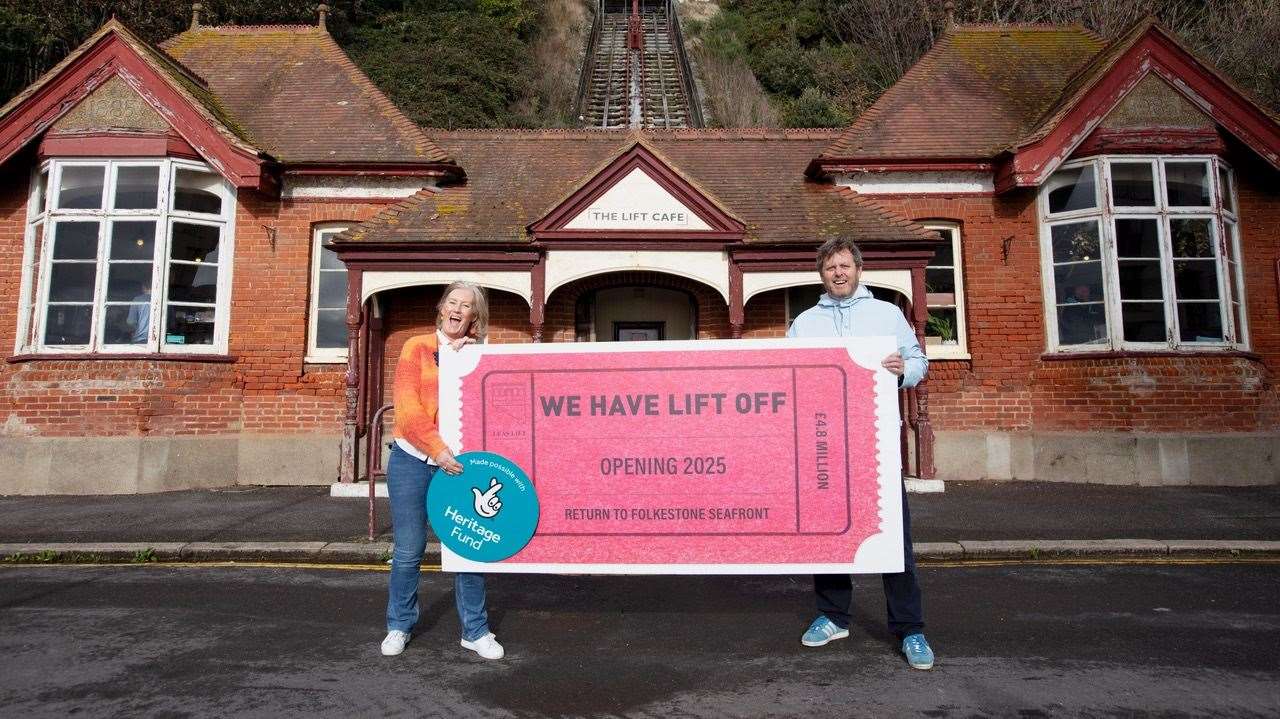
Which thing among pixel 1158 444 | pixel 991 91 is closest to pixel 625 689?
pixel 1158 444

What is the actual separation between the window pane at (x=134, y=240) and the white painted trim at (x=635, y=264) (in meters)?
6.05

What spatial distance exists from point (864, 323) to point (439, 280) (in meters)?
7.29

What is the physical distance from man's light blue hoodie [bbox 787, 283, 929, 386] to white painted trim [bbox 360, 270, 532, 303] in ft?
21.0

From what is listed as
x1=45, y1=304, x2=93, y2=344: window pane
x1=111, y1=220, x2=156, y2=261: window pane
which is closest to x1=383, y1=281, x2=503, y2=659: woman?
x1=111, y1=220, x2=156, y2=261: window pane

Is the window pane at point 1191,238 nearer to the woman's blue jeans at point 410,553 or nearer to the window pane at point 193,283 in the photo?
the woman's blue jeans at point 410,553

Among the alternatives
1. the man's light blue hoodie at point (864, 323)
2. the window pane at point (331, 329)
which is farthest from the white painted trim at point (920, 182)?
the window pane at point (331, 329)

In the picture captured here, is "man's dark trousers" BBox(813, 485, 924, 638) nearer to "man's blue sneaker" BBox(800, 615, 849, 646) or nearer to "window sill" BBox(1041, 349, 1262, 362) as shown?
"man's blue sneaker" BBox(800, 615, 849, 646)

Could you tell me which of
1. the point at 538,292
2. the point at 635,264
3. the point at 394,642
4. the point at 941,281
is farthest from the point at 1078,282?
the point at 394,642

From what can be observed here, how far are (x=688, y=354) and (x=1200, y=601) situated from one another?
3885mm

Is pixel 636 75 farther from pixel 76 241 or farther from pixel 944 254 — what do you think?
pixel 76 241

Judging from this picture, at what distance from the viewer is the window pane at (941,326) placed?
35.3 ft

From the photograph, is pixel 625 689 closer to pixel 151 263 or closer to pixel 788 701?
pixel 788 701

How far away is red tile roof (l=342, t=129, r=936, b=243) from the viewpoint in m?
9.66

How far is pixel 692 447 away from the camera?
360 cm
